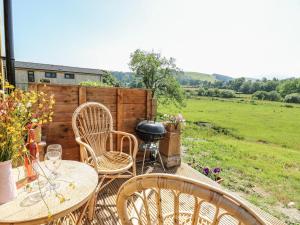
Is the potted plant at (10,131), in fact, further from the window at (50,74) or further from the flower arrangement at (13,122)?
the window at (50,74)

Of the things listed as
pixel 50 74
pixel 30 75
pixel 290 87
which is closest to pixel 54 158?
pixel 30 75

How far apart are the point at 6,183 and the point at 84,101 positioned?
1.79 meters

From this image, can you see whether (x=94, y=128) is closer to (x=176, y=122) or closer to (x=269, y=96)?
(x=176, y=122)

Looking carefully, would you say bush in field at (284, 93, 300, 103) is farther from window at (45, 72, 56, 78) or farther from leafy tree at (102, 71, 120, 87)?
Result: window at (45, 72, 56, 78)

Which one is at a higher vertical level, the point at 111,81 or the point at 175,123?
the point at 111,81

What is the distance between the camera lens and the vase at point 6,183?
0.87m

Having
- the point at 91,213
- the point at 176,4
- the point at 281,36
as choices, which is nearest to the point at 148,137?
the point at 91,213

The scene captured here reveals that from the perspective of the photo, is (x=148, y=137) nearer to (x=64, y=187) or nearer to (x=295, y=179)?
(x=64, y=187)

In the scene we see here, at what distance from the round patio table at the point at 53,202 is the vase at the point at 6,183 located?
1.1 inches

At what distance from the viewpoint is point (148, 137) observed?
107 inches

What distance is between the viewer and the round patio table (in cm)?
84

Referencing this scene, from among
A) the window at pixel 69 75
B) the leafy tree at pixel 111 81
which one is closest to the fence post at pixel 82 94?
the leafy tree at pixel 111 81

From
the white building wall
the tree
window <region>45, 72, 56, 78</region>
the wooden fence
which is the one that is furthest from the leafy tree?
window <region>45, 72, 56, 78</region>

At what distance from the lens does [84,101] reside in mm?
2607
